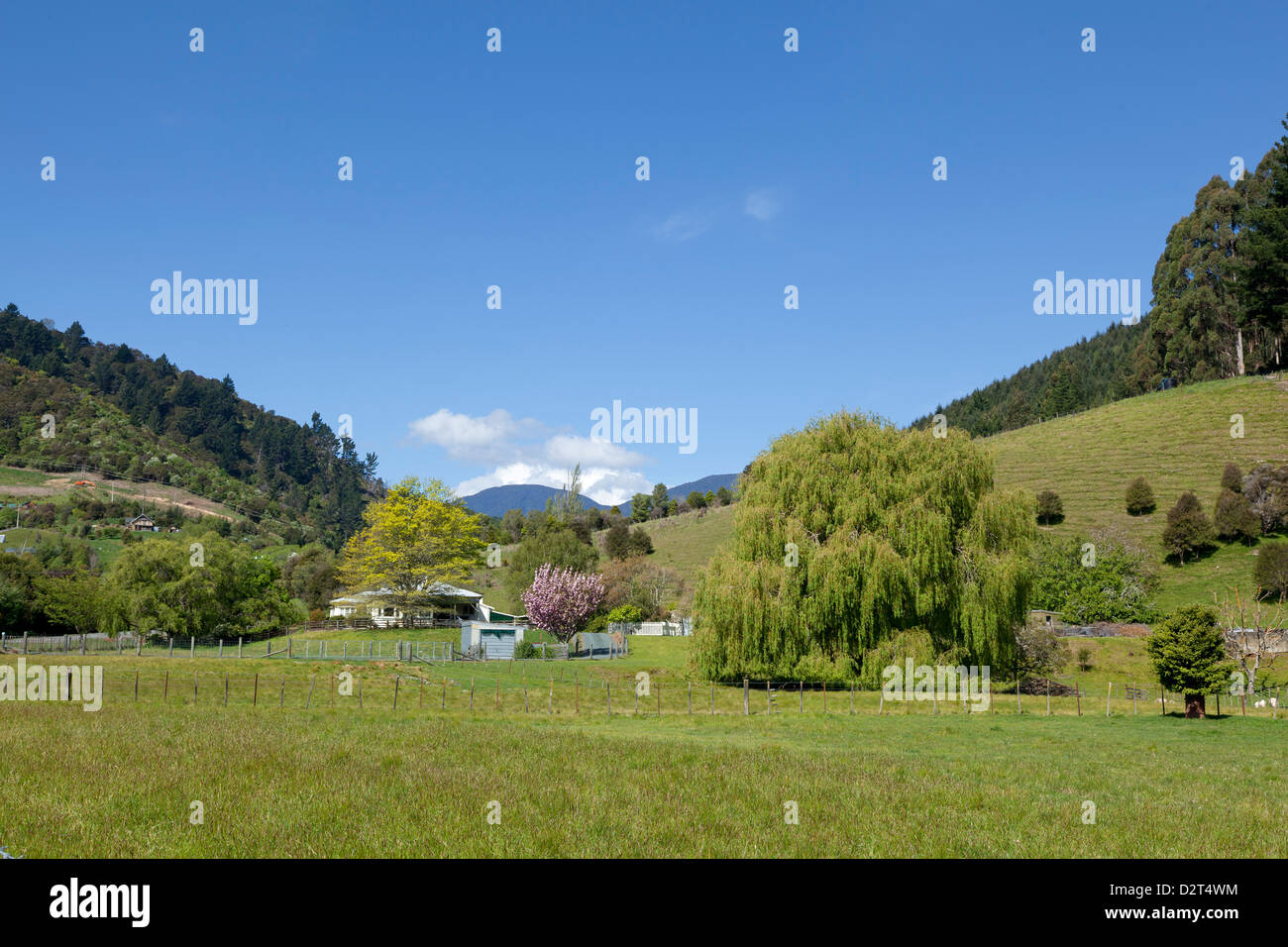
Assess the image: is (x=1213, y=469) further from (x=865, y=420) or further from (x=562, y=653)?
(x=562, y=653)

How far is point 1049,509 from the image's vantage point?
272 feet

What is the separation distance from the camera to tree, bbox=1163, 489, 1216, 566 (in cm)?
7138

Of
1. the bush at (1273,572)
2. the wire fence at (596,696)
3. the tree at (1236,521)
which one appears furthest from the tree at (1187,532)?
the wire fence at (596,696)

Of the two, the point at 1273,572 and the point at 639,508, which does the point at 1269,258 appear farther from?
the point at 639,508

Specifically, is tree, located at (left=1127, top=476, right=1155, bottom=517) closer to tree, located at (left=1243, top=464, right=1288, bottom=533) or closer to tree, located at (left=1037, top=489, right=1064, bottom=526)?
tree, located at (left=1037, top=489, right=1064, bottom=526)

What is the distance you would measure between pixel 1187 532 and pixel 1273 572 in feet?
31.8

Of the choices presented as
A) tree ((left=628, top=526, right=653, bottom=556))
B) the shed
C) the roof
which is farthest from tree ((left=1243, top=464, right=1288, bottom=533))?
the roof

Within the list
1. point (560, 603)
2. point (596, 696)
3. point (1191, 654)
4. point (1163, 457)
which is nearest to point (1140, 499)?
point (1163, 457)

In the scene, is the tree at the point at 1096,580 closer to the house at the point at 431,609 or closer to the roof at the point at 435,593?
the house at the point at 431,609

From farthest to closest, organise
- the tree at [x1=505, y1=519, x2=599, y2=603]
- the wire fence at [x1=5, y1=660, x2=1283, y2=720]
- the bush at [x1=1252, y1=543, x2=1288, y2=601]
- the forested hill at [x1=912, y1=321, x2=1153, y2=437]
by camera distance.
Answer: the forested hill at [x1=912, y1=321, x2=1153, y2=437]
the tree at [x1=505, y1=519, x2=599, y2=603]
the bush at [x1=1252, y1=543, x2=1288, y2=601]
the wire fence at [x1=5, y1=660, x2=1283, y2=720]

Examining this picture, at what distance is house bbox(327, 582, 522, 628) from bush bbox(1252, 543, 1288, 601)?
207ft

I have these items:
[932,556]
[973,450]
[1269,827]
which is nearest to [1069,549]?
[973,450]
